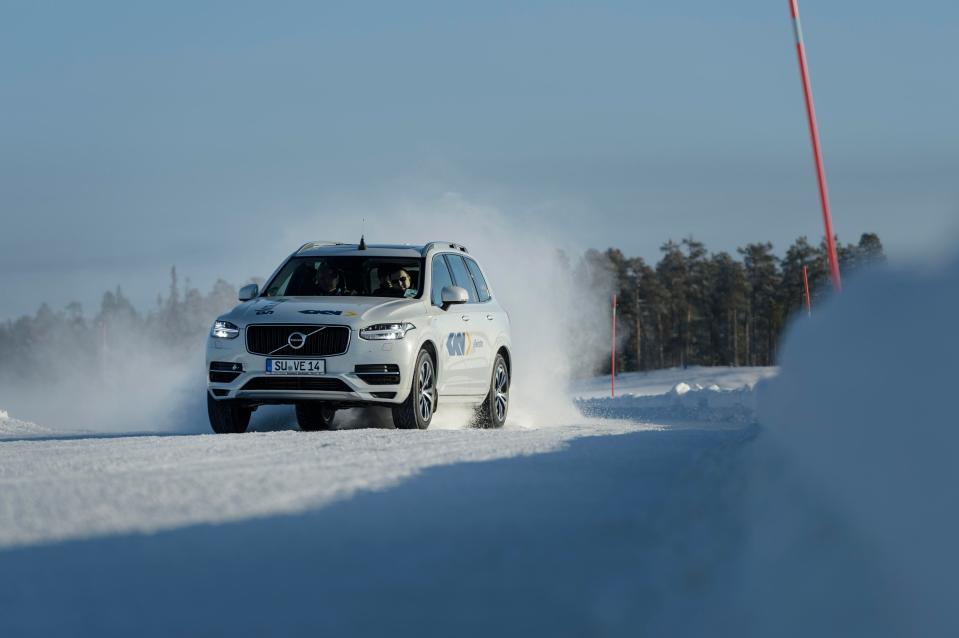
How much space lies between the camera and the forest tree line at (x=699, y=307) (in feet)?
310

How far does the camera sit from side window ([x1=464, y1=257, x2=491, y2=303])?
523 inches

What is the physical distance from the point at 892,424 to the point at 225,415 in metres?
7.95

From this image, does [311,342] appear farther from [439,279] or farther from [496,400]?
[496,400]

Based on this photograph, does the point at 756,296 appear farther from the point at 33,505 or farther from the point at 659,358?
the point at 33,505

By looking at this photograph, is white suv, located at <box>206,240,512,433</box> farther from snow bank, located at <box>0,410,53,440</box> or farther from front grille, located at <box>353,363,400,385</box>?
snow bank, located at <box>0,410,53,440</box>

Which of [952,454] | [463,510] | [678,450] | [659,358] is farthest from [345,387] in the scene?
[659,358]

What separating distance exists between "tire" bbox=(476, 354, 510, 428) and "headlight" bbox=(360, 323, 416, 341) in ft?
6.74

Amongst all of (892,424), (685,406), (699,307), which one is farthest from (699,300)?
(892,424)

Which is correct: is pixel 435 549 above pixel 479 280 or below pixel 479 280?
below

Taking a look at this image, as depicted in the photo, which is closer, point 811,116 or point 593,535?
point 593,535

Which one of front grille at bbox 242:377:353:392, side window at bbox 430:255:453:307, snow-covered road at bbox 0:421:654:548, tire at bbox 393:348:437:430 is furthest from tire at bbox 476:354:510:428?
snow-covered road at bbox 0:421:654:548

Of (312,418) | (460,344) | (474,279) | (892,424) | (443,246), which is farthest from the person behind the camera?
(474,279)

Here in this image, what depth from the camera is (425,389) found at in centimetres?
1134

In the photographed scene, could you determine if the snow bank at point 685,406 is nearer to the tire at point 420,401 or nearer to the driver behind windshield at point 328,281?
the tire at point 420,401
